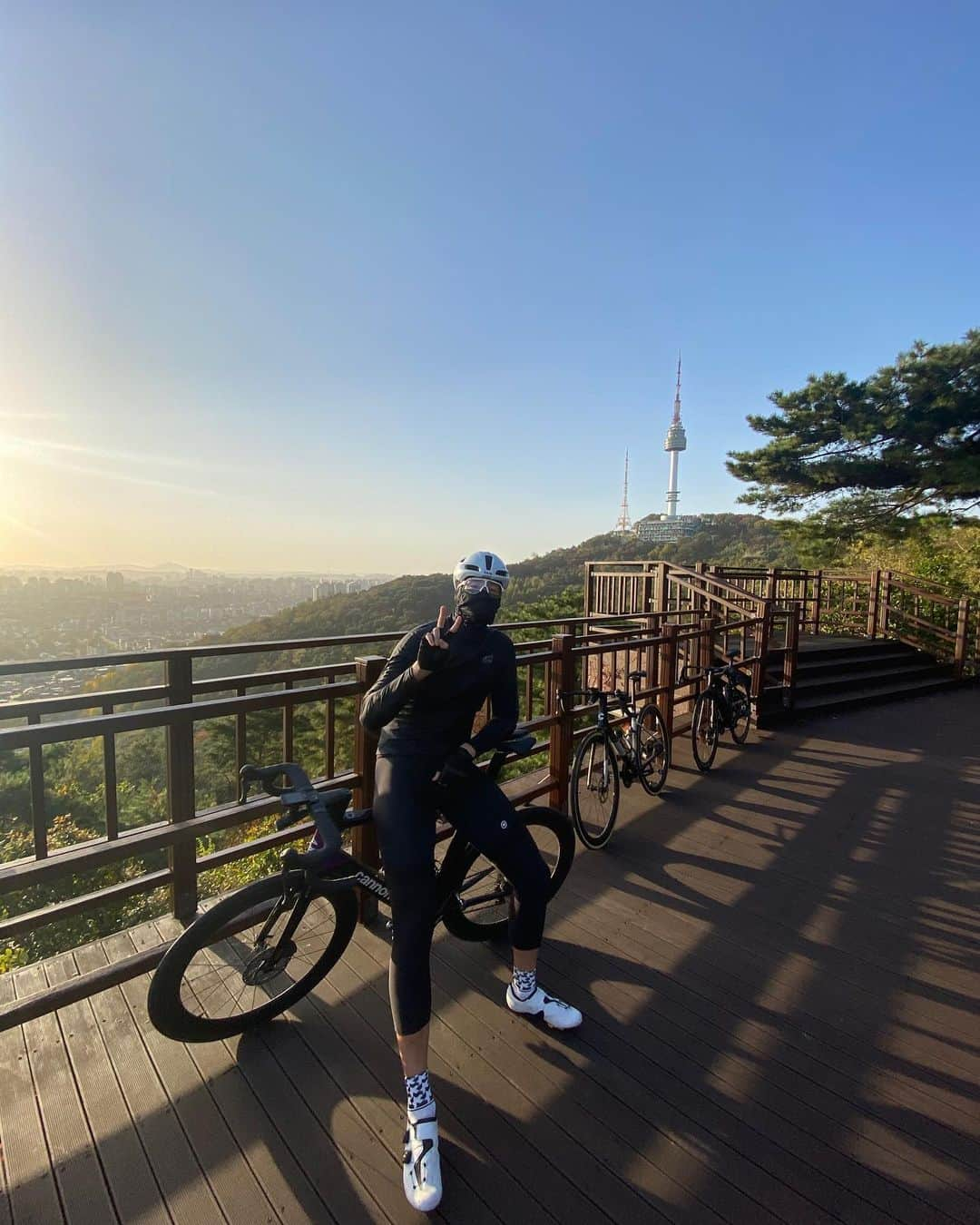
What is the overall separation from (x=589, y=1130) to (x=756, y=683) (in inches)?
209

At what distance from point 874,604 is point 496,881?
1033 cm

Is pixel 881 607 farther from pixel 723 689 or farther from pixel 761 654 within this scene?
pixel 723 689

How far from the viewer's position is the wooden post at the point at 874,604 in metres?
10.4

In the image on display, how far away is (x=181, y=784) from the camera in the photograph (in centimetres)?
239

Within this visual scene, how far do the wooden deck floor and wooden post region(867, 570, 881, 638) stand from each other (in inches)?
343

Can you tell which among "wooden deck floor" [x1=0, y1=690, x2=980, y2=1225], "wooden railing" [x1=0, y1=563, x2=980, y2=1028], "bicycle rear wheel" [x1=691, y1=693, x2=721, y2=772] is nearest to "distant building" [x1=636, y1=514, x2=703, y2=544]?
"wooden railing" [x1=0, y1=563, x2=980, y2=1028]

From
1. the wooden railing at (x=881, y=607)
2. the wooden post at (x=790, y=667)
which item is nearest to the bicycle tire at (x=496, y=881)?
the wooden post at (x=790, y=667)

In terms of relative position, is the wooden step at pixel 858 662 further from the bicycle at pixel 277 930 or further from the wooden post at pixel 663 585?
the bicycle at pixel 277 930

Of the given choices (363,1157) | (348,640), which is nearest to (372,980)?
(363,1157)

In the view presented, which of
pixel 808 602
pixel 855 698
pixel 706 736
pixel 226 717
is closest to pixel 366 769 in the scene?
pixel 226 717

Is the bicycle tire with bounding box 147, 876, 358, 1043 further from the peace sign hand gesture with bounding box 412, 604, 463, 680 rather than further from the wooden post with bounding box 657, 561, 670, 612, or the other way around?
the wooden post with bounding box 657, 561, 670, 612

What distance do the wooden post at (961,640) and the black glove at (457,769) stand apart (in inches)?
406

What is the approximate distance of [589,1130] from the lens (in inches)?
66.7

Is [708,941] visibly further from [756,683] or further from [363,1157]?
[756,683]
